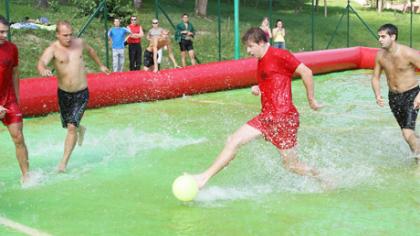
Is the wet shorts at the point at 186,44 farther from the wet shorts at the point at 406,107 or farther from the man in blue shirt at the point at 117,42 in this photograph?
the wet shorts at the point at 406,107

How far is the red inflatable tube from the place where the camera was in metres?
12.2

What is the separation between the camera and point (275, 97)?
686 cm

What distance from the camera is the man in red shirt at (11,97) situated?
24.4ft

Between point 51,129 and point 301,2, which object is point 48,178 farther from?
point 301,2

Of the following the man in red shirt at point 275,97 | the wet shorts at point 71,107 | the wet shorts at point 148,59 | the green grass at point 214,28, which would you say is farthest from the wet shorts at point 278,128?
the green grass at point 214,28

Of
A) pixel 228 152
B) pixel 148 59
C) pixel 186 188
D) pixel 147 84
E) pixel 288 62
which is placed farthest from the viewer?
pixel 148 59

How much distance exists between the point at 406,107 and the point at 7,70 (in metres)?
4.59

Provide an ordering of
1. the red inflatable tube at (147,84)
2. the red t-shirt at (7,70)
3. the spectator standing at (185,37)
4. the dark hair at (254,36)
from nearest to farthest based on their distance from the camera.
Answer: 1. the dark hair at (254,36)
2. the red t-shirt at (7,70)
3. the red inflatable tube at (147,84)
4. the spectator standing at (185,37)

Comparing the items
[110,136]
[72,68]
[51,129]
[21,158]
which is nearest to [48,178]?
[21,158]

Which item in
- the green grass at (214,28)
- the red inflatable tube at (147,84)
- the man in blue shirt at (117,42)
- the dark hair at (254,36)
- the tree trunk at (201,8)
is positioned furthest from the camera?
the tree trunk at (201,8)

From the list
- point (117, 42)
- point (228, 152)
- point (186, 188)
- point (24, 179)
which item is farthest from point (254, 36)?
point (117, 42)

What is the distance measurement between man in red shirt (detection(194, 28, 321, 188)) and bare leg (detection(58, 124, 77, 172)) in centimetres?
234

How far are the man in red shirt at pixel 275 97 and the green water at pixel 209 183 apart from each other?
60cm

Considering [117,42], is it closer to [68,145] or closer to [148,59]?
[148,59]
